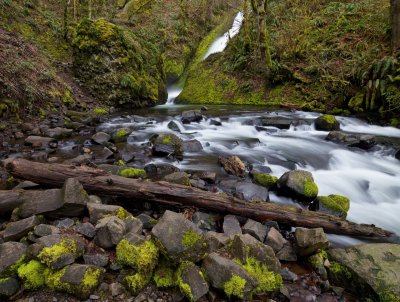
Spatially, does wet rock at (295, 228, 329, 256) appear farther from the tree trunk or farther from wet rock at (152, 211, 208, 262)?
the tree trunk

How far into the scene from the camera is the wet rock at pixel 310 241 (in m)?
3.21

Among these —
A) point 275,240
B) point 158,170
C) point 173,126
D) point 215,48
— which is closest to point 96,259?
point 275,240

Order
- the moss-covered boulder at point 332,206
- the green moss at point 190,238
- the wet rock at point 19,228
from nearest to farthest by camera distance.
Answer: the green moss at point 190,238
the wet rock at point 19,228
the moss-covered boulder at point 332,206

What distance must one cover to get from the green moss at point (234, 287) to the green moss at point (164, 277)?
0.48 m

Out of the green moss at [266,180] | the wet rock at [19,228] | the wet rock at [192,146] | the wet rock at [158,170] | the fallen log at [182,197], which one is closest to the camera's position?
the wet rock at [19,228]

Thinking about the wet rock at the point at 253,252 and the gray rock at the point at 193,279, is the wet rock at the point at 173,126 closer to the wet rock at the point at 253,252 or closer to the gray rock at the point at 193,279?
the wet rock at the point at 253,252

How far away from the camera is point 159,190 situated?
379 cm

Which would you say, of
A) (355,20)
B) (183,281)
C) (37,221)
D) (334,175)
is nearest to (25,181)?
(37,221)

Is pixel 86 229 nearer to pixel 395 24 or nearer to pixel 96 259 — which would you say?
pixel 96 259

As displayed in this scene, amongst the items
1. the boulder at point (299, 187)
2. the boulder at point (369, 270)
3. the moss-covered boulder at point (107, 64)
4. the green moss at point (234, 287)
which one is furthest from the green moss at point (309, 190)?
the moss-covered boulder at point (107, 64)

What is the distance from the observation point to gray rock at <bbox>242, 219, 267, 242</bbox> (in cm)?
340

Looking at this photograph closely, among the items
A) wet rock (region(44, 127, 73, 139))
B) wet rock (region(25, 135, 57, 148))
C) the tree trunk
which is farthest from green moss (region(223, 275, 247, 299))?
the tree trunk

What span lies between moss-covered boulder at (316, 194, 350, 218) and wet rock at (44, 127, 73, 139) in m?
5.98

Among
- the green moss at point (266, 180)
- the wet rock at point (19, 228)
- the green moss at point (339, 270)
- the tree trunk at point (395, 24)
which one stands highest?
the tree trunk at point (395, 24)
